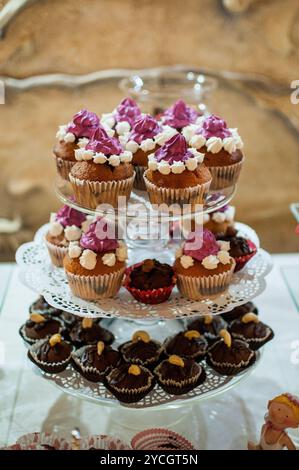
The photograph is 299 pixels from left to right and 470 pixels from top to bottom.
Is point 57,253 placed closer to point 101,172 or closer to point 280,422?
point 101,172

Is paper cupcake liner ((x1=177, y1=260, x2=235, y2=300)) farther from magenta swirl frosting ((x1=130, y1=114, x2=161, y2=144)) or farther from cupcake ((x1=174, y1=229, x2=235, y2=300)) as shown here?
magenta swirl frosting ((x1=130, y1=114, x2=161, y2=144))

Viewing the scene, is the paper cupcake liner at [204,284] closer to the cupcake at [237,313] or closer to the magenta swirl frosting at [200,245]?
the magenta swirl frosting at [200,245]

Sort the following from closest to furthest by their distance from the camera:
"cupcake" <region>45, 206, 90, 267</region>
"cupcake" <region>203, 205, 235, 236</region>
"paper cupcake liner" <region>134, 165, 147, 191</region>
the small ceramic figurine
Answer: the small ceramic figurine → "paper cupcake liner" <region>134, 165, 147, 191</region> → "cupcake" <region>45, 206, 90, 267</region> → "cupcake" <region>203, 205, 235, 236</region>

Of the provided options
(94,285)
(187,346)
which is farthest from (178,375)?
(94,285)

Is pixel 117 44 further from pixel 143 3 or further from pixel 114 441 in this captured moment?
pixel 114 441

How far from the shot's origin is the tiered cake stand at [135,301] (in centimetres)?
184

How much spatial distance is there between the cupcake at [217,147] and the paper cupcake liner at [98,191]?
0.26 metres

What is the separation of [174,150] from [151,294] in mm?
434

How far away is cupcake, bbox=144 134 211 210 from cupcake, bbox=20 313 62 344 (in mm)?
629

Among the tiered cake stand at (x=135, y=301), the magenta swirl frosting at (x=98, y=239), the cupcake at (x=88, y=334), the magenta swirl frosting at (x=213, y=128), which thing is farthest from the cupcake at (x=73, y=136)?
the cupcake at (x=88, y=334)

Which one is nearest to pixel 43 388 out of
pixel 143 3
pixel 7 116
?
pixel 7 116

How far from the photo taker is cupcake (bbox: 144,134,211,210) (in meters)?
1.79

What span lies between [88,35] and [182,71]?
514 mm

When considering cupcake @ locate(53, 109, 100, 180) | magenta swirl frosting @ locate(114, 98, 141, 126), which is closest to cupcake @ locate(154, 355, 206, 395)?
cupcake @ locate(53, 109, 100, 180)
